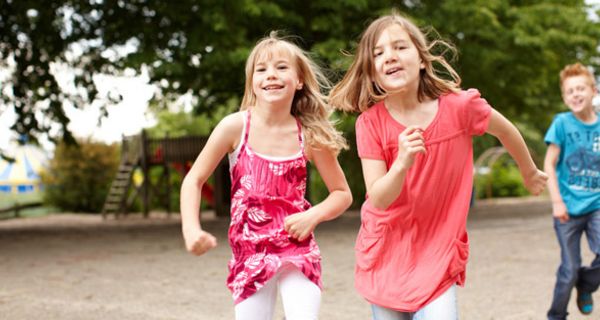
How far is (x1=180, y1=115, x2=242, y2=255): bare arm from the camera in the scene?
125 inches

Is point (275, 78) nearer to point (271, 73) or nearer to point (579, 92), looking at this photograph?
point (271, 73)

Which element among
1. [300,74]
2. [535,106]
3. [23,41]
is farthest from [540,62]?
[300,74]

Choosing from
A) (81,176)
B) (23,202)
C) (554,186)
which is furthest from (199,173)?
(23,202)

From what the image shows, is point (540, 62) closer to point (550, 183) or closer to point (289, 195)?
point (550, 183)

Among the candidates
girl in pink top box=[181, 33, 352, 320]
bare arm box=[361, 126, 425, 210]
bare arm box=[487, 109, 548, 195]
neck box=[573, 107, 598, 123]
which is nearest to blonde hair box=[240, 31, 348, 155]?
girl in pink top box=[181, 33, 352, 320]

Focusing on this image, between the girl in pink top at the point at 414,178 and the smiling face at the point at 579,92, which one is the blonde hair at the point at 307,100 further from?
the smiling face at the point at 579,92

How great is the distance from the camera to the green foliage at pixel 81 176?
2619 cm

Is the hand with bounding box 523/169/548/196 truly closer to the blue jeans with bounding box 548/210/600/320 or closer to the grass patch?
the blue jeans with bounding box 548/210/600/320

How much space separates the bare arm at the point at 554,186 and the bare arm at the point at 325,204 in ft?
7.23

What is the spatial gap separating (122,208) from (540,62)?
1376cm

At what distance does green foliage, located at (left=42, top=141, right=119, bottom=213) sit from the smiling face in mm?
22698

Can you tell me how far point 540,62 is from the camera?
56.4 feet

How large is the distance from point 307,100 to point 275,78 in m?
0.26

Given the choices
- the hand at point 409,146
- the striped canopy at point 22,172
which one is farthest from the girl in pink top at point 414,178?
the striped canopy at point 22,172
